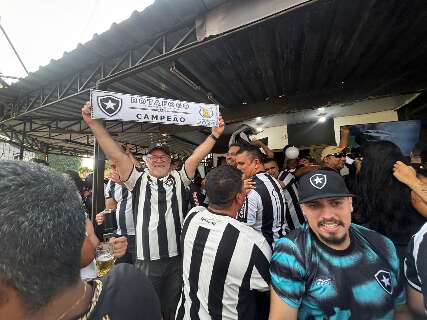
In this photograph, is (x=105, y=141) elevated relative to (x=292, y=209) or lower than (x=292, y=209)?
elevated

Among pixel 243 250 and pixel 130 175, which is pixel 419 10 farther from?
pixel 130 175

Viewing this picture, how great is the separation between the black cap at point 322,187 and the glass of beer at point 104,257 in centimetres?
158

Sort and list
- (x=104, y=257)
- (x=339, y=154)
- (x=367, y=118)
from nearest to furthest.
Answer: (x=104, y=257) < (x=339, y=154) < (x=367, y=118)

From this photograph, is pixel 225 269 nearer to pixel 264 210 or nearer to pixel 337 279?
pixel 337 279

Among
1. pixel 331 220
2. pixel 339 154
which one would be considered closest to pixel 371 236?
pixel 331 220

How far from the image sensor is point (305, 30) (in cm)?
359

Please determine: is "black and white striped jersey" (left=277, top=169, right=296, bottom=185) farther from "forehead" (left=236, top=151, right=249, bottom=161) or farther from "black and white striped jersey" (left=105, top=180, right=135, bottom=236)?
"black and white striped jersey" (left=105, top=180, right=135, bottom=236)

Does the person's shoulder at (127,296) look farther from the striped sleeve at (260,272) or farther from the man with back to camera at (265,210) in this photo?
the man with back to camera at (265,210)

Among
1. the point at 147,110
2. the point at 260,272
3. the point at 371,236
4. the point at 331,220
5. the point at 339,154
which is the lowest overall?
the point at 260,272

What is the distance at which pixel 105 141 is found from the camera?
279 centimetres

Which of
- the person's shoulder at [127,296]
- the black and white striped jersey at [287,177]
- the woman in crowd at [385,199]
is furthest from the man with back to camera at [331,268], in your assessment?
the black and white striped jersey at [287,177]

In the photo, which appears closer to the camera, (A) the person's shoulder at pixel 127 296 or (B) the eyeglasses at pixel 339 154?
(A) the person's shoulder at pixel 127 296

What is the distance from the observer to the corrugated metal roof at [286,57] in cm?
326

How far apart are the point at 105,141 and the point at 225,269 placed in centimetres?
185
